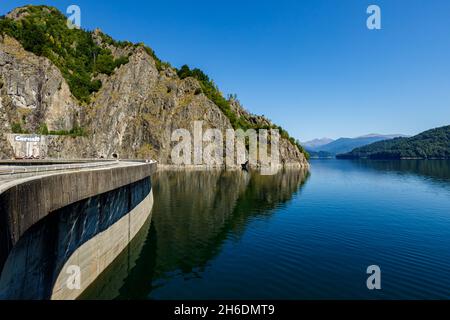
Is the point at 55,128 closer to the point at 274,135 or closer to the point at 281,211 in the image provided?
the point at 281,211

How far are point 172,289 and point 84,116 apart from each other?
129m

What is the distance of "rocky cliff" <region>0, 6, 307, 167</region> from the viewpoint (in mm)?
106438

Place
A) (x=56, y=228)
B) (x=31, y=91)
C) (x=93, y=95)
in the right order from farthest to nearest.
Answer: (x=93, y=95) → (x=31, y=91) → (x=56, y=228)

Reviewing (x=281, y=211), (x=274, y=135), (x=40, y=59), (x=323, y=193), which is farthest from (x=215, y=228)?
(x=274, y=135)

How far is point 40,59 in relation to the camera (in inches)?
4478

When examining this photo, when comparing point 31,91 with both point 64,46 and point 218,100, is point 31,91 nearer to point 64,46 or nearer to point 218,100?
point 64,46

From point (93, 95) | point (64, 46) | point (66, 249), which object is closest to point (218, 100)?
point (93, 95)

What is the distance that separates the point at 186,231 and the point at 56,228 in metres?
22.8

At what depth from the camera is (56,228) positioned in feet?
49.6

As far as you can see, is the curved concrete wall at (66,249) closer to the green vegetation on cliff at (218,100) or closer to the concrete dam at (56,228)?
the concrete dam at (56,228)

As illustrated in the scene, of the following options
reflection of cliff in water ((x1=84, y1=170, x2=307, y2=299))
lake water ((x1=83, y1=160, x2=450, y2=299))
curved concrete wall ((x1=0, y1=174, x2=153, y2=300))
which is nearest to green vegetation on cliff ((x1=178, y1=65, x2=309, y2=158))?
reflection of cliff in water ((x1=84, y1=170, x2=307, y2=299))

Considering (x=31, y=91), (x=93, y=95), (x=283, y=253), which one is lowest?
(x=283, y=253)

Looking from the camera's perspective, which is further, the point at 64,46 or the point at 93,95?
the point at 64,46

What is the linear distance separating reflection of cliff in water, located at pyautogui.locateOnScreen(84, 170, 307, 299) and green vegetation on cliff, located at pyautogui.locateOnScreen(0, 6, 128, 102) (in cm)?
9174
